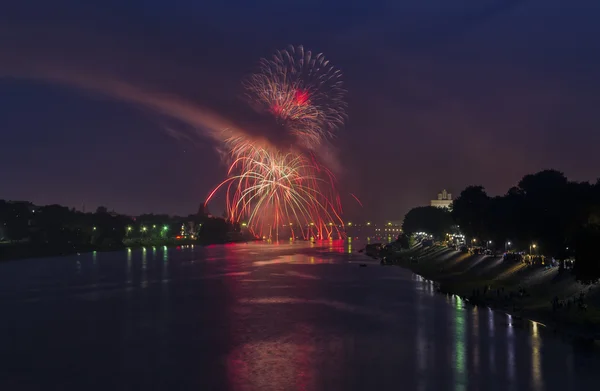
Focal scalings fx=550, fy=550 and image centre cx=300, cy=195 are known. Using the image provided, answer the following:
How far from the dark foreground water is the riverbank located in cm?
221

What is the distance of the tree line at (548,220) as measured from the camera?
140 ft

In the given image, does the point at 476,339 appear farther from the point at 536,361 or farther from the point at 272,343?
the point at 272,343

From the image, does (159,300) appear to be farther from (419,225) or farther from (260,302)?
(419,225)

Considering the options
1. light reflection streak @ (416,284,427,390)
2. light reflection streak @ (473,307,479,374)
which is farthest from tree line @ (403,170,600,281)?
light reflection streak @ (416,284,427,390)

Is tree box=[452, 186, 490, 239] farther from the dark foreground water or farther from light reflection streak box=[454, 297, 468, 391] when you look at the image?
light reflection streak box=[454, 297, 468, 391]

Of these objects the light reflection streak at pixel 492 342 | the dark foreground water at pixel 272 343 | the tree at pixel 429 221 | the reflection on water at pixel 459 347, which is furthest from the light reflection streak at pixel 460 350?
the tree at pixel 429 221

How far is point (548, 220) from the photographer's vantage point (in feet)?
215

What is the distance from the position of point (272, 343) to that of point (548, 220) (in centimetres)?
4242

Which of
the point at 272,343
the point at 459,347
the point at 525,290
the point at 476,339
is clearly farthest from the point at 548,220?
the point at 272,343

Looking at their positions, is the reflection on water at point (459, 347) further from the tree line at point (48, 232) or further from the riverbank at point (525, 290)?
the tree line at point (48, 232)

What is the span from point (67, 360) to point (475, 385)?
2444 centimetres

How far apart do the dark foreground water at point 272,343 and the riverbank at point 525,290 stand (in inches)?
87.1

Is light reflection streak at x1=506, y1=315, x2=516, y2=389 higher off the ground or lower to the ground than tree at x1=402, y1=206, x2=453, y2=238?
lower

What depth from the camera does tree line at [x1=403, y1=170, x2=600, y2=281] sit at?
42.8 m
